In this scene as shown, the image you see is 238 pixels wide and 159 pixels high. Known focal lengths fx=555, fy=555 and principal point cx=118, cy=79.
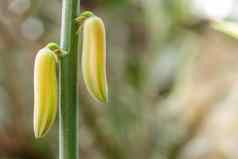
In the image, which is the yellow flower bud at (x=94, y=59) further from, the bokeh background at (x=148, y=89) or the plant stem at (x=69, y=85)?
the bokeh background at (x=148, y=89)

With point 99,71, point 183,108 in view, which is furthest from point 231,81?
point 99,71

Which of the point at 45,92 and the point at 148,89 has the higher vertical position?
the point at 148,89

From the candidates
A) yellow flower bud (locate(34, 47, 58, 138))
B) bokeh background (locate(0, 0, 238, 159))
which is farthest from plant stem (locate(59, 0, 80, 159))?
bokeh background (locate(0, 0, 238, 159))

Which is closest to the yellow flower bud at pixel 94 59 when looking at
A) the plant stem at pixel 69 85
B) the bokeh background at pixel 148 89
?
the plant stem at pixel 69 85

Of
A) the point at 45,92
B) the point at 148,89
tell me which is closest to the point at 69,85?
the point at 45,92

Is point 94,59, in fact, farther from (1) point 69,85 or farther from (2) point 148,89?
(2) point 148,89

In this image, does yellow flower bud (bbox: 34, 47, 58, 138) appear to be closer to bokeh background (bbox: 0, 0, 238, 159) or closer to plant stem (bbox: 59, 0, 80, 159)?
plant stem (bbox: 59, 0, 80, 159)
